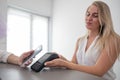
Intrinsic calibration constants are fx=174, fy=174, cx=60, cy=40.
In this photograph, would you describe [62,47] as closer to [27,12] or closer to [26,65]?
[27,12]

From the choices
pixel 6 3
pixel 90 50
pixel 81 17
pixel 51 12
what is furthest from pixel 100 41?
pixel 51 12

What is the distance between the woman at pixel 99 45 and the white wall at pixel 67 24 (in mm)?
2414

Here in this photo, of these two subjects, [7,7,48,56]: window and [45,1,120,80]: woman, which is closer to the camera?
[45,1,120,80]: woman

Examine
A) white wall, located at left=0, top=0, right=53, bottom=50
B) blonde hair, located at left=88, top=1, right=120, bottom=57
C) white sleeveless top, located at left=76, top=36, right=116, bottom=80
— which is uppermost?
white wall, located at left=0, top=0, right=53, bottom=50

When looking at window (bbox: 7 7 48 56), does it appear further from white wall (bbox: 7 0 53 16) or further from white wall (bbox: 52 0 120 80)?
white wall (bbox: 52 0 120 80)

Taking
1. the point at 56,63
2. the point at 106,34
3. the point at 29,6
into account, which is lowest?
the point at 56,63

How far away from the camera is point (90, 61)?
1127mm

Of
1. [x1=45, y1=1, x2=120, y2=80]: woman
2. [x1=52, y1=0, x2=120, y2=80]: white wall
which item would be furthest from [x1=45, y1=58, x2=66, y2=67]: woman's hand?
[x1=52, y1=0, x2=120, y2=80]: white wall

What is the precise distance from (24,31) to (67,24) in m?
0.98

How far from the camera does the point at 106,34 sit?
3.67 ft

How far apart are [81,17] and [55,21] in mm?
780

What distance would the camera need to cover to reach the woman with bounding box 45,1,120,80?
97 cm

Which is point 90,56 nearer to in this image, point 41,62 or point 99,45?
point 99,45

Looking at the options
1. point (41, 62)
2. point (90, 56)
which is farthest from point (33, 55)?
point (90, 56)
